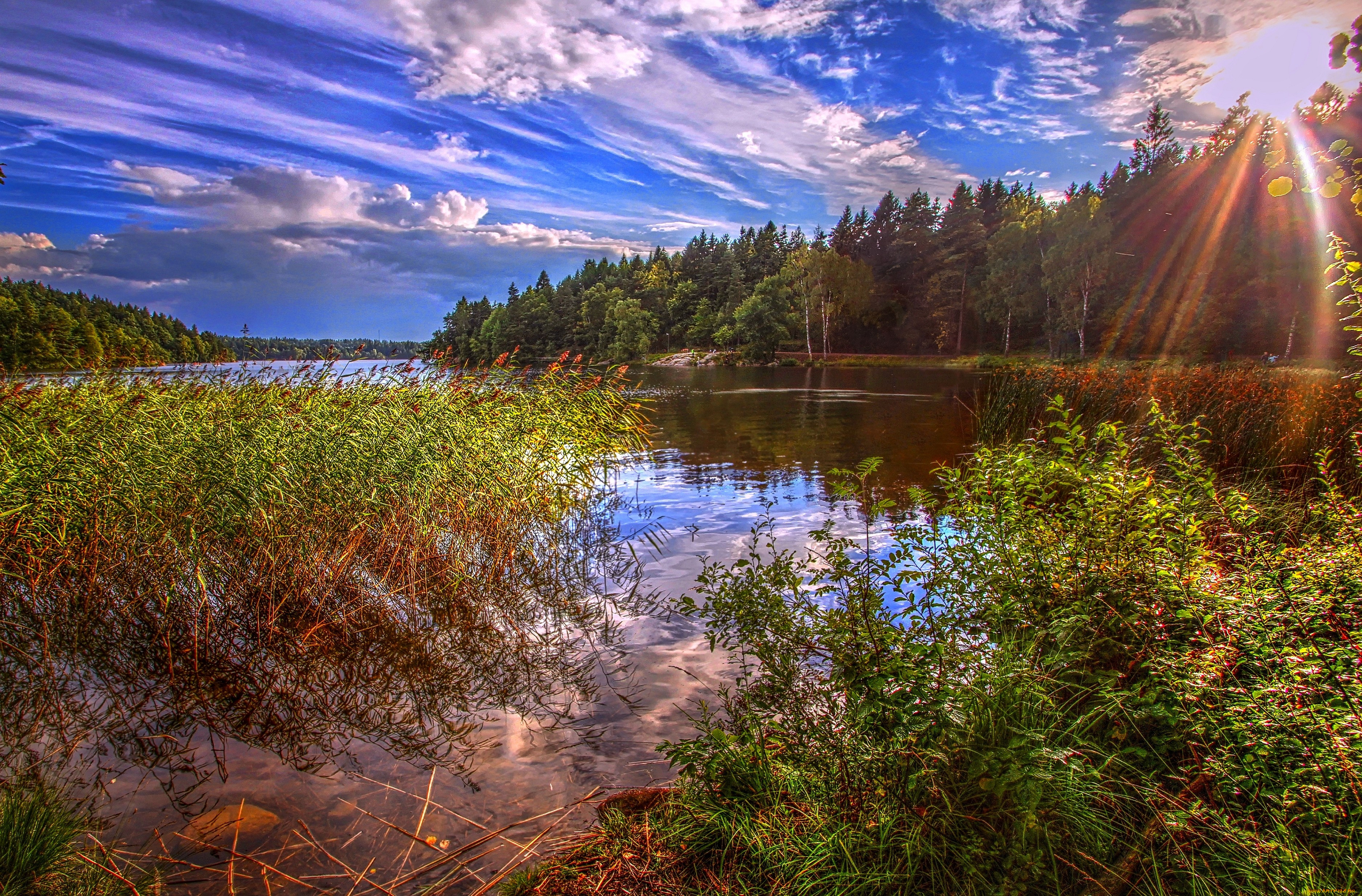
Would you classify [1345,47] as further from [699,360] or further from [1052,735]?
[699,360]

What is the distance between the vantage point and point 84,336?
34750mm

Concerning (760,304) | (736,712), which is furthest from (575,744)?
(760,304)

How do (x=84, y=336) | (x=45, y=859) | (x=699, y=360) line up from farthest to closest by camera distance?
(x=699, y=360), (x=84, y=336), (x=45, y=859)

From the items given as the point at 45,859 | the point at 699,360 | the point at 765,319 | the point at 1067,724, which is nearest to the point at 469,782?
the point at 45,859

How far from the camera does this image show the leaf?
8.59 ft

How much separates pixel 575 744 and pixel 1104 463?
166 inches

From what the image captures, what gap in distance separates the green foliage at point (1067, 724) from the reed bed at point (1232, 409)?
1295 mm

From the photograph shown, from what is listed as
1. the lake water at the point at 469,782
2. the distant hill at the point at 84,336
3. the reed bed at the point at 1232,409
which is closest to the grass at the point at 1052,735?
the lake water at the point at 469,782

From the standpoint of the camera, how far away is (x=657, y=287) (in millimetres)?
93500

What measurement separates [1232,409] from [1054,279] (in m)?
41.9

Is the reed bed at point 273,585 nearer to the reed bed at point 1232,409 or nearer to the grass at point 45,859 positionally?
the grass at point 45,859

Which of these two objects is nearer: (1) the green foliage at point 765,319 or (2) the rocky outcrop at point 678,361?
(1) the green foliage at point 765,319

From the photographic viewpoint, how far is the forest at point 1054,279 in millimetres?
41719

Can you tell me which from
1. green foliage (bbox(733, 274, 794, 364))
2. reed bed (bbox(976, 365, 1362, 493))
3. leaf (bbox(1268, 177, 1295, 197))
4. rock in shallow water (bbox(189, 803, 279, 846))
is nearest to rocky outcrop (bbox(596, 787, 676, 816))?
rock in shallow water (bbox(189, 803, 279, 846))
